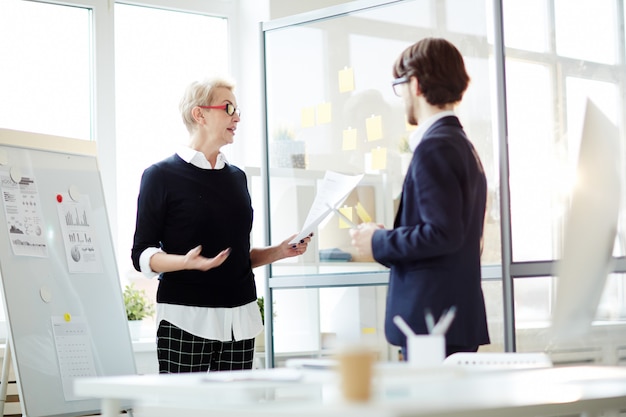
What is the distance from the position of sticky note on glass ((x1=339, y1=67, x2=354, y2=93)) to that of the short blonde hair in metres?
0.42

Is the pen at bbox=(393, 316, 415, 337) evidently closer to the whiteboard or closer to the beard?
the beard

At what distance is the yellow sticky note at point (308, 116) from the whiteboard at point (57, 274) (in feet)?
2.95

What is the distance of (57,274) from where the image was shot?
3.25 meters

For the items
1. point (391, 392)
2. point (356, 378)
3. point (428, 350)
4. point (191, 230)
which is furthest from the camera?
point (191, 230)

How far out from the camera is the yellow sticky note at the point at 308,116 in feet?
10.7

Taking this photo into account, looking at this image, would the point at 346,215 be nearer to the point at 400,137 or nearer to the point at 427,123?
the point at 400,137

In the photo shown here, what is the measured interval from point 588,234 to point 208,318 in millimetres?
1651

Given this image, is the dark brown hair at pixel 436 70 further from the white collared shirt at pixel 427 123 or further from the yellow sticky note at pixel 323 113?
the yellow sticky note at pixel 323 113

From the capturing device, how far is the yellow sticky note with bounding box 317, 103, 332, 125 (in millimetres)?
3223

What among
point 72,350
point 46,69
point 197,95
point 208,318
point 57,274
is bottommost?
point 72,350

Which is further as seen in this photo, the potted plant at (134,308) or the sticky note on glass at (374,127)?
the potted plant at (134,308)

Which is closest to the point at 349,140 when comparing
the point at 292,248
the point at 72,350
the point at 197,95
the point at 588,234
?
the point at 292,248

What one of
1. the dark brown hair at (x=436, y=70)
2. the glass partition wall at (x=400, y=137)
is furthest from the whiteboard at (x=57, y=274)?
the dark brown hair at (x=436, y=70)

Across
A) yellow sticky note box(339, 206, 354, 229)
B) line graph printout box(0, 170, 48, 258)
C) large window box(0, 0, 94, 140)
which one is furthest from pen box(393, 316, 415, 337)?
large window box(0, 0, 94, 140)
